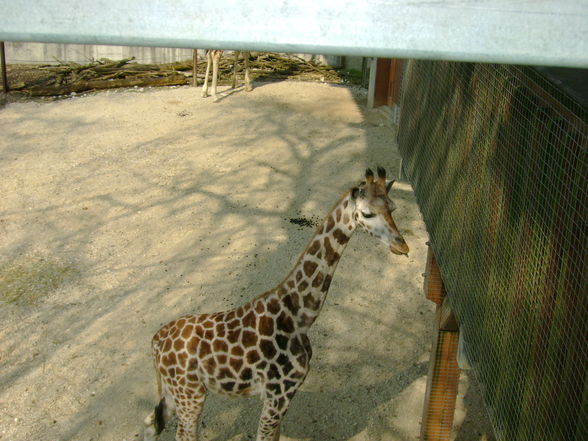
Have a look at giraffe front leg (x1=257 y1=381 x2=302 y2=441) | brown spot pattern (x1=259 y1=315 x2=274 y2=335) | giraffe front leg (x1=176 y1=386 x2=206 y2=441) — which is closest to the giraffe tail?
giraffe front leg (x1=176 y1=386 x2=206 y2=441)

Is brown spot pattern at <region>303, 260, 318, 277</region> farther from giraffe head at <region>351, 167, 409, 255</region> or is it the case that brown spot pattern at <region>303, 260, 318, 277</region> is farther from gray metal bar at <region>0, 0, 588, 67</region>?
gray metal bar at <region>0, 0, 588, 67</region>

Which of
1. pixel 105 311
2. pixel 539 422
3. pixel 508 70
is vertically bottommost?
pixel 105 311

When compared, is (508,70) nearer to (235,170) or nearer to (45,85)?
(235,170)

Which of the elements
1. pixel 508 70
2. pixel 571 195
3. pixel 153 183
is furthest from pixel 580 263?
pixel 153 183

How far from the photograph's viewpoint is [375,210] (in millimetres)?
5172

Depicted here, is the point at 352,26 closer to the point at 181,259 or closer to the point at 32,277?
the point at 181,259

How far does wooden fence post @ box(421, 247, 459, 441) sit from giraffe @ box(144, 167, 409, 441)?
37.6 inches

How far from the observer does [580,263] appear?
240 centimetres

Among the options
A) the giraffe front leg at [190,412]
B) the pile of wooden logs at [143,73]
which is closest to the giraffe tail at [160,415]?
the giraffe front leg at [190,412]

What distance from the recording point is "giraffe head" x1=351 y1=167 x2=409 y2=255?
5141mm

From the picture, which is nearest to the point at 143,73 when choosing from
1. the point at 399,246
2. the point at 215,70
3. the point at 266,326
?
the point at 215,70

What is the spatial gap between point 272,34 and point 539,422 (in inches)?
76.1

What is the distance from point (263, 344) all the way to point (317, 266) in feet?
2.37

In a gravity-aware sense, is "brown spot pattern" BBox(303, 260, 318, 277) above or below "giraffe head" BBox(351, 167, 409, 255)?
below
